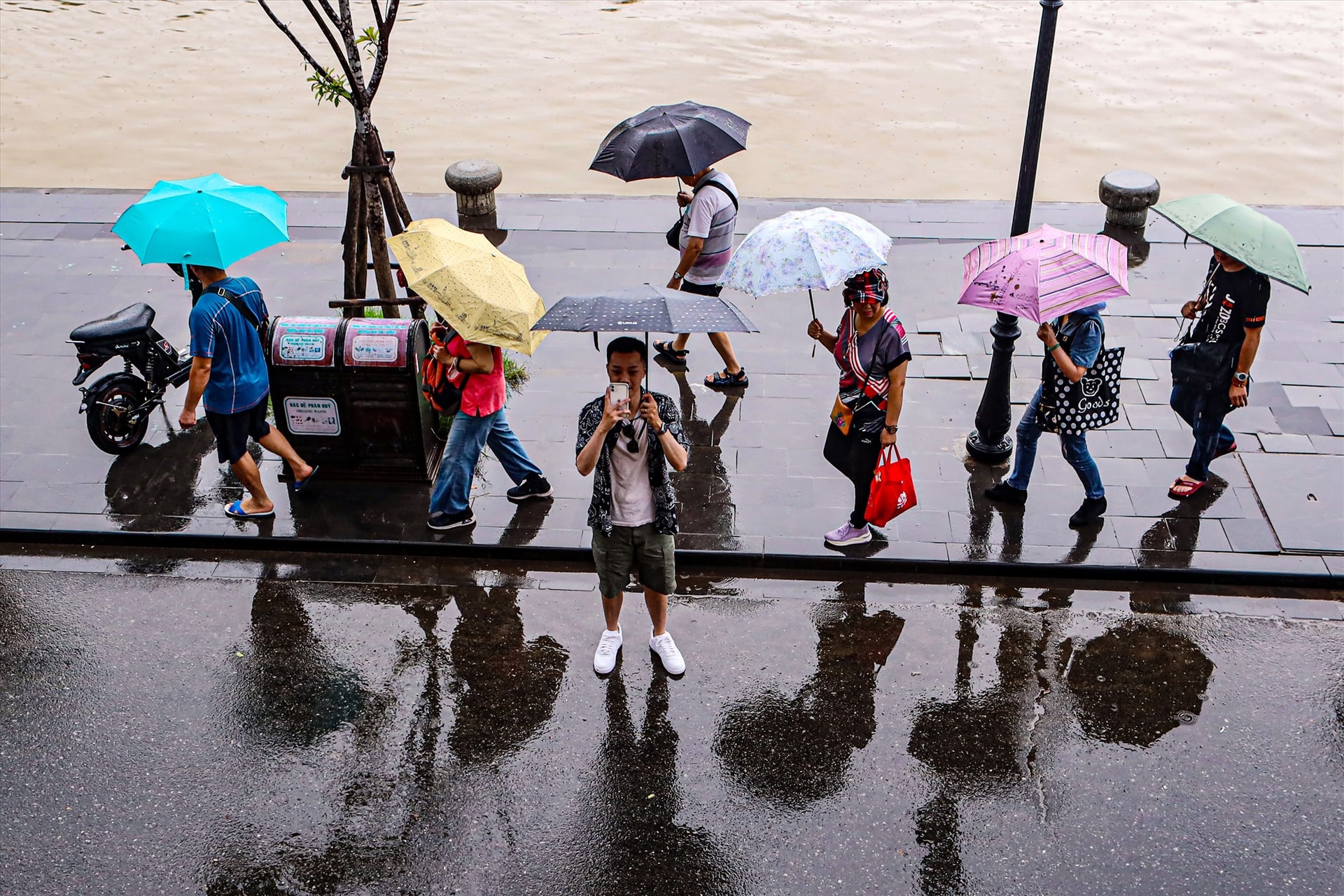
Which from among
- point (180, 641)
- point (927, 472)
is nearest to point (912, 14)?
point (927, 472)

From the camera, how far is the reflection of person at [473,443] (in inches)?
279

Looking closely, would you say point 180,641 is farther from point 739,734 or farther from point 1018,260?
point 1018,260

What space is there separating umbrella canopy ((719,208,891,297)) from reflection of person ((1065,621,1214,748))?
105 inches

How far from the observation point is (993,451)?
827cm

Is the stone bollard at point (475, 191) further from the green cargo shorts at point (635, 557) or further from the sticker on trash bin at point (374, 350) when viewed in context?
the green cargo shorts at point (635, 557)

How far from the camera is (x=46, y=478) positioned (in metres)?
8.18

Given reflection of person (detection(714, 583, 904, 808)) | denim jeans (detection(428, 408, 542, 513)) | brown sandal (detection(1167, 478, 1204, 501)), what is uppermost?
denim jeans (detection(428, 408, 542, 513))

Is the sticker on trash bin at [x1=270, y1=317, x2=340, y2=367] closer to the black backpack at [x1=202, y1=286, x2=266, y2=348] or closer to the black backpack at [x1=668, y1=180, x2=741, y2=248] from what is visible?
the black backpack at [x1=202, y1=286, x2=266, y2=348]

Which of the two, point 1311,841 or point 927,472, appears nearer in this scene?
point 1311,841

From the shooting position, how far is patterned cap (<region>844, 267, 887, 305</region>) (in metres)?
6.41

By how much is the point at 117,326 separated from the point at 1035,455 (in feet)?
22.1

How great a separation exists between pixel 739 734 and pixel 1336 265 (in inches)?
343

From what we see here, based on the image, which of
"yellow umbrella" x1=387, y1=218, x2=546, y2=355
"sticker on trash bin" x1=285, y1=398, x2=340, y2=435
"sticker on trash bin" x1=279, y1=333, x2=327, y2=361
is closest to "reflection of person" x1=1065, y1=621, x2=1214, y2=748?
"yellow umbrella" x1=387, y1=218, x2=546, y2=355

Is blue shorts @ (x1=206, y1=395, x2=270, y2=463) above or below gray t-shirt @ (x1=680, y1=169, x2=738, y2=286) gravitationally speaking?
below
